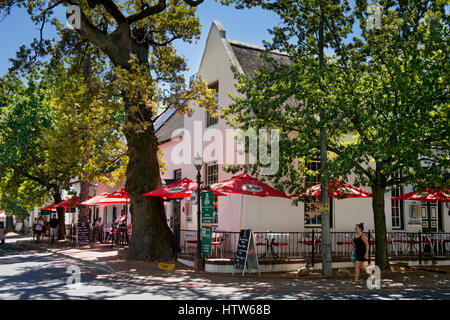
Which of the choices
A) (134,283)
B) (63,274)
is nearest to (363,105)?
(134,283)

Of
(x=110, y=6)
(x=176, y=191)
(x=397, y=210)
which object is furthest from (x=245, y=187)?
(x=397, y=210)

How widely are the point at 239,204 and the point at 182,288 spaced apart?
714 centimetres

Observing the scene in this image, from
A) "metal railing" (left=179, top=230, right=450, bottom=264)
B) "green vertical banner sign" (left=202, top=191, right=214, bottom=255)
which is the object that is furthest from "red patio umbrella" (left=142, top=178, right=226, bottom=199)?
"metal railing" (left=179, top=230, right=450, bottom=264)

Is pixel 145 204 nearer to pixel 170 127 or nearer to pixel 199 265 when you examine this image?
pixel 199 265

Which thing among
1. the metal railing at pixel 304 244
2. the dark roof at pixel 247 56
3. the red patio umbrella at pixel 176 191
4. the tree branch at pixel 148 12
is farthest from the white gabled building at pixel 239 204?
the tree branch at pixel 148 12

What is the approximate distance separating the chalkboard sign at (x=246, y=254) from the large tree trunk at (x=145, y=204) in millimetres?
4039

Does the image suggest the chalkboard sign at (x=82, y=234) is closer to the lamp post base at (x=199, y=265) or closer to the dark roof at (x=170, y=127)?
the dark roof at (x=170, y=127)

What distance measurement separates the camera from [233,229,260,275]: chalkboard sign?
13742 mm

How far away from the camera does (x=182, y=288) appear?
11258mm

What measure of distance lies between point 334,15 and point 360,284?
8.87 meters

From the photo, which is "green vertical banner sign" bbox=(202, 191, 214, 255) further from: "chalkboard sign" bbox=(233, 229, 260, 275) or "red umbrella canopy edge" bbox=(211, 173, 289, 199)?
"chalkboard sign" bbox=(233, 229, 260, 275)

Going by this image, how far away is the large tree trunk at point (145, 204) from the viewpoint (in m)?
17.0

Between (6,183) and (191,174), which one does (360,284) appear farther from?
(6,183)

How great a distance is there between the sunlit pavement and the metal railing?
3171 millimetres
